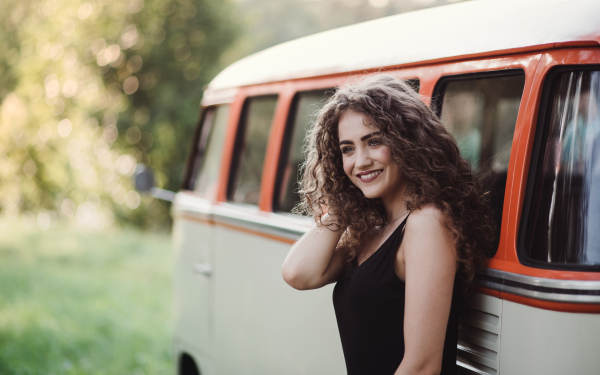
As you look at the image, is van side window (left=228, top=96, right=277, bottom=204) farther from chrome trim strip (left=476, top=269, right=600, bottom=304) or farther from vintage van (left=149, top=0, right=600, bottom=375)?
chrome trim strip (left=476, top=269, right=600, bottom=304)

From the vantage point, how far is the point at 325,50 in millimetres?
3125

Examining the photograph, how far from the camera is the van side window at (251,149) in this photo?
12.1 ft

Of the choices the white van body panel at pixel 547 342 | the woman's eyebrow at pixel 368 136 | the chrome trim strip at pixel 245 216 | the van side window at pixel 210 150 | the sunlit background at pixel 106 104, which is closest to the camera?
the white van body panel at pixel 547 342

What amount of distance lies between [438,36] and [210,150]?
248 cm

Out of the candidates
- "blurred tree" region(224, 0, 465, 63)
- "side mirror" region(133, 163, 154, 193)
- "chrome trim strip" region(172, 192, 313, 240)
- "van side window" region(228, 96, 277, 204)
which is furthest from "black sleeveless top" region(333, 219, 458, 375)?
"blurred tree" region(224, 0, 465, 63)

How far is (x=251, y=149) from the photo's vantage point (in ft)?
12.7

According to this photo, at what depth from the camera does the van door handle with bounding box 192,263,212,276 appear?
3.97m

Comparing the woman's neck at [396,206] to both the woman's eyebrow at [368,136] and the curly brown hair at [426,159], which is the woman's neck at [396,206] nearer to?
the curly brown hair at [426,159]

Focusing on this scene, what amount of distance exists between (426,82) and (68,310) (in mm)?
6461

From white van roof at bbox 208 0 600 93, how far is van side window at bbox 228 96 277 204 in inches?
8.0

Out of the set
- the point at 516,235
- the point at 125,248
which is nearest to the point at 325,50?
the point at 516,235

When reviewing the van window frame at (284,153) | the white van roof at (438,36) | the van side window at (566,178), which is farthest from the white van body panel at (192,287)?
the van side window at (566,178)

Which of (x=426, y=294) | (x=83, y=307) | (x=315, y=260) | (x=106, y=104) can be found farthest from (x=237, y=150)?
(x=106, y=104)

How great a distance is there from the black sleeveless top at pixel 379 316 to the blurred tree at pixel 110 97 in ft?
55.6
